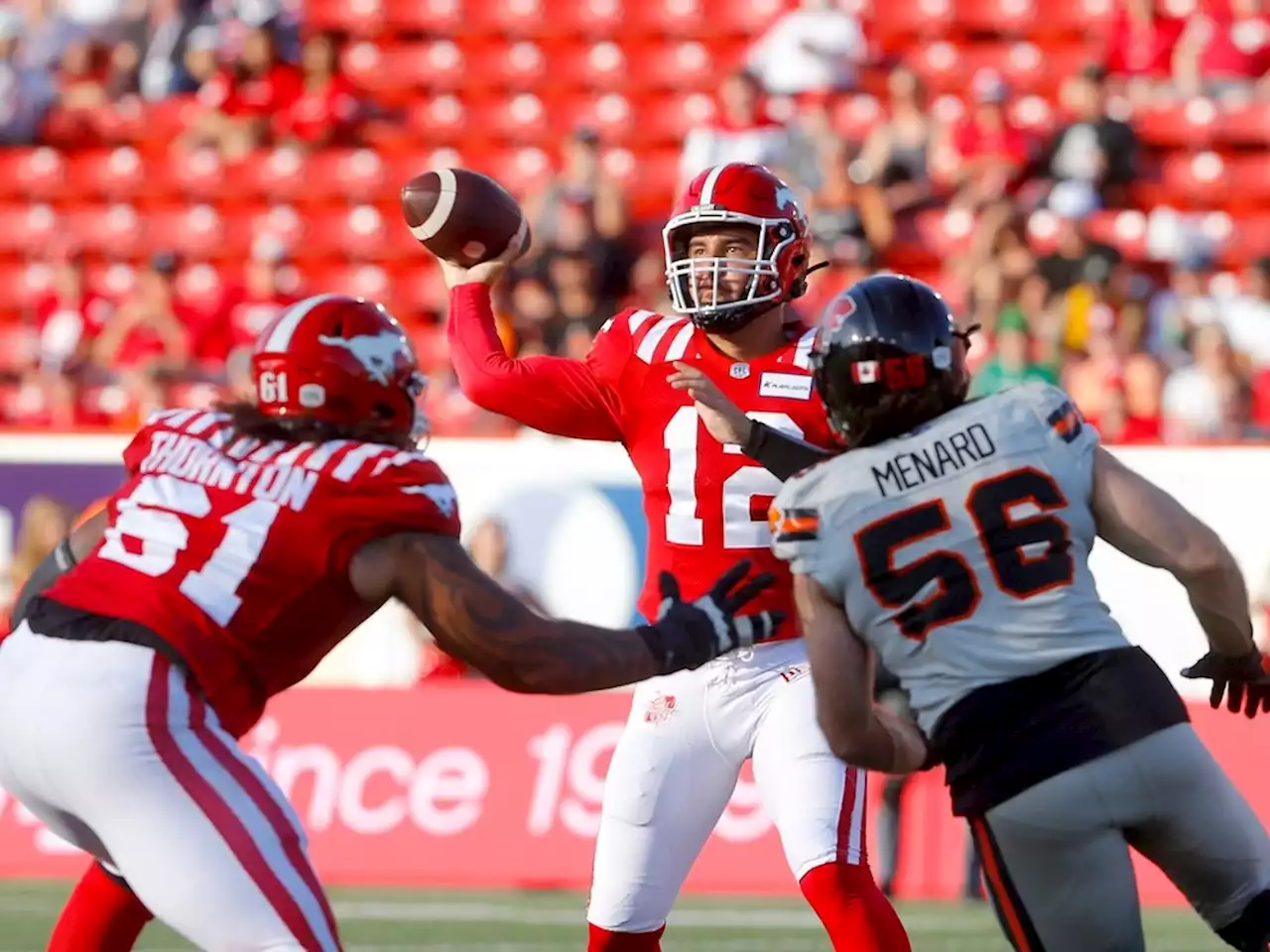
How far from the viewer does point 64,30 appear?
14688 mm

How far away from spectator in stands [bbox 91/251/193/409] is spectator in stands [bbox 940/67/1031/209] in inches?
162

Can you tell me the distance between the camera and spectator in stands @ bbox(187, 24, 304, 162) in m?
13.8

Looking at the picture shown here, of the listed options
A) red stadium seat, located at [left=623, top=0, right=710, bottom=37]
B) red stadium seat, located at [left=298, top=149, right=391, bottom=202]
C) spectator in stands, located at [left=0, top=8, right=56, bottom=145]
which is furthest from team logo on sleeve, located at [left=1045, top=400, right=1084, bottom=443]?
spectator in stands, located at [left=0, top=8, right=56, bottom=145]

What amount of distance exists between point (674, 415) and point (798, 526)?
1.22m

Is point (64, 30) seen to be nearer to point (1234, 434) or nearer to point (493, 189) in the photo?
point (1234, 434)

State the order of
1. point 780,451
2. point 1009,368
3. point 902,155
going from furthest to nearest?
point 902,155
point 1009,368
point 780,451

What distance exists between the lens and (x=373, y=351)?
405 cm

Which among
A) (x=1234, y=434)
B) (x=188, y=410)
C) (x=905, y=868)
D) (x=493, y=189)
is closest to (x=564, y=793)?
(x=905, y=868)

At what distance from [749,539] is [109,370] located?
315 inches

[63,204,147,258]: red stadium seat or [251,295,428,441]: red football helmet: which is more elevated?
[63,204,147,258]: red stadium seat

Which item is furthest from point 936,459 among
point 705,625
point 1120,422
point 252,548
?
point 1120,422

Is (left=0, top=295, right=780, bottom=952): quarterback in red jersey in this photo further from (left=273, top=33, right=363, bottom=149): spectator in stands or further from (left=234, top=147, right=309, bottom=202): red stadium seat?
(left=273, top=33, right=363, bottom=149): spectator in stands

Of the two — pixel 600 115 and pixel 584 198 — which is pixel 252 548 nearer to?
pixel 584 198

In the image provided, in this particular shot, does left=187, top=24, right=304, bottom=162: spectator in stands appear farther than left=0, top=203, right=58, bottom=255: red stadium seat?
No
